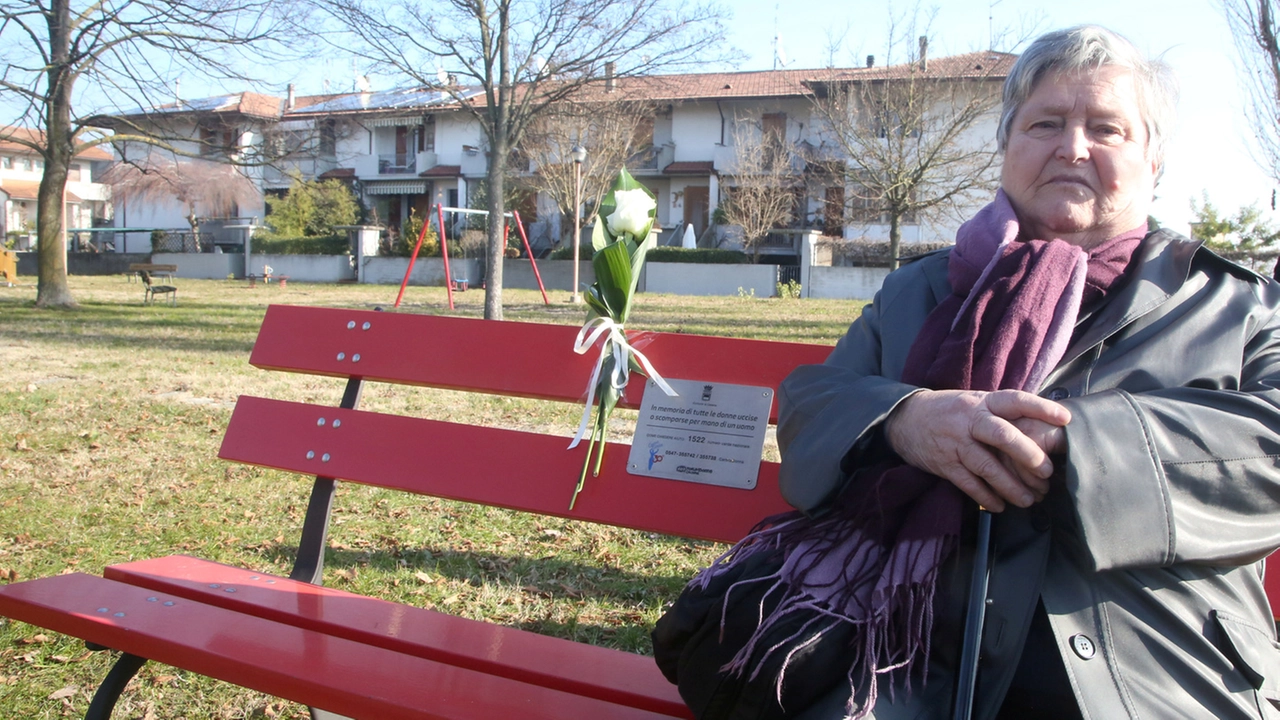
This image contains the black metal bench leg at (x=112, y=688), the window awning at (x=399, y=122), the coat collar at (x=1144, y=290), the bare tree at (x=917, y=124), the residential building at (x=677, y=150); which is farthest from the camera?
the window awning at (x=399, y=122)

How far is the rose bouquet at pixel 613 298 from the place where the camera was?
220cm

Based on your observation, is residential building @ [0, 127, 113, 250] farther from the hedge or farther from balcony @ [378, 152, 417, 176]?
the hedge

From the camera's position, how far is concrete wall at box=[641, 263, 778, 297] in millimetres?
27031

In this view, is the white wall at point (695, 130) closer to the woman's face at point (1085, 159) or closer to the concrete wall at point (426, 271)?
the concrete wall at point (426, 271)

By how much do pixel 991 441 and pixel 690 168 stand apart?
36534 mm

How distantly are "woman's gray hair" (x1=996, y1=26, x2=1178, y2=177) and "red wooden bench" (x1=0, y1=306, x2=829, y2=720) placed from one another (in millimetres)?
757

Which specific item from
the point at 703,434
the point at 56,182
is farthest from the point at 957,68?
the point at 703,434

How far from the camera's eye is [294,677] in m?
1.81

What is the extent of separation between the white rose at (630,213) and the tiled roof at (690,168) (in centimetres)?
3519

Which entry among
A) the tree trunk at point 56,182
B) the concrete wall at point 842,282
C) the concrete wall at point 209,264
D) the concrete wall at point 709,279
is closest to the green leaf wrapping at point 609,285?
the tree trunk at point 56,182

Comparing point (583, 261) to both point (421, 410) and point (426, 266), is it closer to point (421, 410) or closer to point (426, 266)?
point (426, 266)

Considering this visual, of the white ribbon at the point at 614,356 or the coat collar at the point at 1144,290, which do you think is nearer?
the coat collar at the point at 1144,290

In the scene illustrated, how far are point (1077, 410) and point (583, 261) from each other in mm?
29514

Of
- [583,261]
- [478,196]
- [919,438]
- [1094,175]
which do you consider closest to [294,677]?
[919,438]
